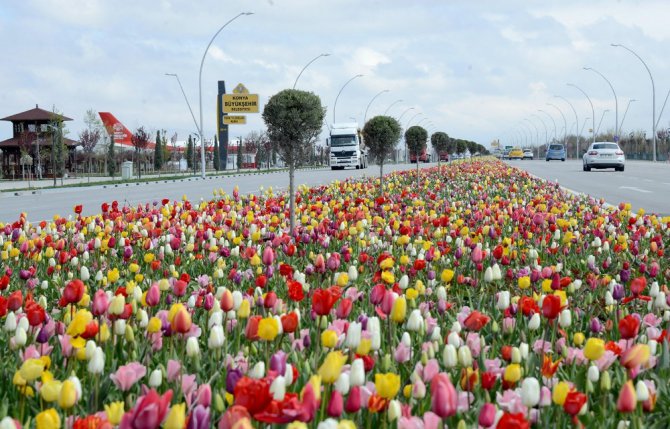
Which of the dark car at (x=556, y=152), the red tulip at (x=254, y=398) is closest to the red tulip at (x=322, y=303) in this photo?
the red tulip at (x=254, y=398)

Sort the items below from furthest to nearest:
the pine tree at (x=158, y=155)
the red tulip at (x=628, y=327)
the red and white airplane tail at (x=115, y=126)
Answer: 1. the red and white airplane tail at (x=115, y=126)
2. the pine tree at (x=158, y=155)
3. the red tulip at (x=628, y=327)

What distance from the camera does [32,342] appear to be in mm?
3465

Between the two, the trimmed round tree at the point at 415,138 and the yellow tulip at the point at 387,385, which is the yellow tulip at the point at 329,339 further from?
the trimmed round tree at the point at 415,138

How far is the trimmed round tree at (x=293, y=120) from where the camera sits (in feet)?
33.1

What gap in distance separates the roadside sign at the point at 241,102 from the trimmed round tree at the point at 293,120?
60.5 meters

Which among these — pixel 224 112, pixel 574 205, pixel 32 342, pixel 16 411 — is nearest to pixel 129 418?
pixel 16 411

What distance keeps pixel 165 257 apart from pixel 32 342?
3242 millimetres

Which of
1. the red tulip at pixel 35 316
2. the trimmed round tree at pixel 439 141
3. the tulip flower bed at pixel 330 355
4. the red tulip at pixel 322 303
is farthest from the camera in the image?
the trimmed round tree at pixel 439 141

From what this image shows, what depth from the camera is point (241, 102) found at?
7025 cm

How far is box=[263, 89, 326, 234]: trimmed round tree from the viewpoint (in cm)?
1009

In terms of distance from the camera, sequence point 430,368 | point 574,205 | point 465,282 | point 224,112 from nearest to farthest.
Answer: point 430,368 → point 465,282 → point 574,205 → point 224,112

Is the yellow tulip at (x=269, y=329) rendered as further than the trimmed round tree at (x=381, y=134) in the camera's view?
No

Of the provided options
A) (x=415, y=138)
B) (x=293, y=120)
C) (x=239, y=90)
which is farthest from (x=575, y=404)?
(x=239, y=90)

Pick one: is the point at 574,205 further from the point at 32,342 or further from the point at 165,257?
the point at 32,342
